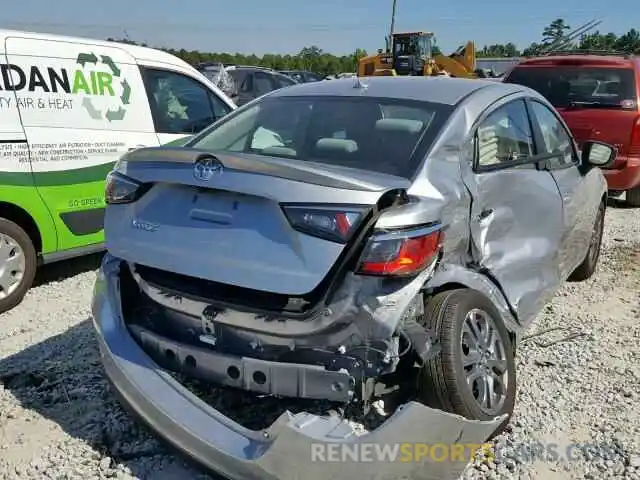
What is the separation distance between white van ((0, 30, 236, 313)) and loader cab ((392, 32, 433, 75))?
1555 cm

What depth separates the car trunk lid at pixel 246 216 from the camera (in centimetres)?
230

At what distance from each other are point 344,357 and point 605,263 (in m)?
4.23

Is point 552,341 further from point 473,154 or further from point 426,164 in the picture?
point 426,164

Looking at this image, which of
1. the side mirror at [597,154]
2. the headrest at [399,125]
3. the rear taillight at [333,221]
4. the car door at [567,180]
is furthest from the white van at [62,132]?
the side mirror at [597,154]

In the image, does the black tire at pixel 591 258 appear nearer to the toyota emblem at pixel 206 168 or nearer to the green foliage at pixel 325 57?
the toyota emblem at pixel 206 168

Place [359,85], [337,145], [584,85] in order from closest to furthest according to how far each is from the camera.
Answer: [337,145] → [359,85] → [584,85]

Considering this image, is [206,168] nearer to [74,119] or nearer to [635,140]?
[74,119]

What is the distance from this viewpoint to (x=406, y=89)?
331 centimetres

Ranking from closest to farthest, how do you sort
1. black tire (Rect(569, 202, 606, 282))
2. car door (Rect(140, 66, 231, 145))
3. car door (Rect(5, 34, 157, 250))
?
car door (Rect(5, 34, 157, 250)) → black tire (Rect(569, 202, 606, 282)) → car door (Rect(140, 66, 231, 145))

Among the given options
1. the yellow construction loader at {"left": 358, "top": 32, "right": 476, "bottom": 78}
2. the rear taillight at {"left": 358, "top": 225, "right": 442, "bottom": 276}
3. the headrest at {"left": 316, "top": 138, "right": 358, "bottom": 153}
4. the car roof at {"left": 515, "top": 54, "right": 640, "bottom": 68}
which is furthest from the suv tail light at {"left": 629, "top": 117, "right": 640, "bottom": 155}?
the yellow construction loader at {"left": 358, "top": 32, "right": 476, "bottom": 78}

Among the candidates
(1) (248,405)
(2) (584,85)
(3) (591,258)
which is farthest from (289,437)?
(2) (584,85)

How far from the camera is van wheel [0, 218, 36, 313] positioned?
14.7 ft

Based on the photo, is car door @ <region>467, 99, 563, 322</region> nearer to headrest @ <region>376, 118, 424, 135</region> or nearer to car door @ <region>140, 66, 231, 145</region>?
headrest @ <region>376, 118, 424, 135</region>

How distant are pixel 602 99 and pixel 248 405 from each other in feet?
20.3
